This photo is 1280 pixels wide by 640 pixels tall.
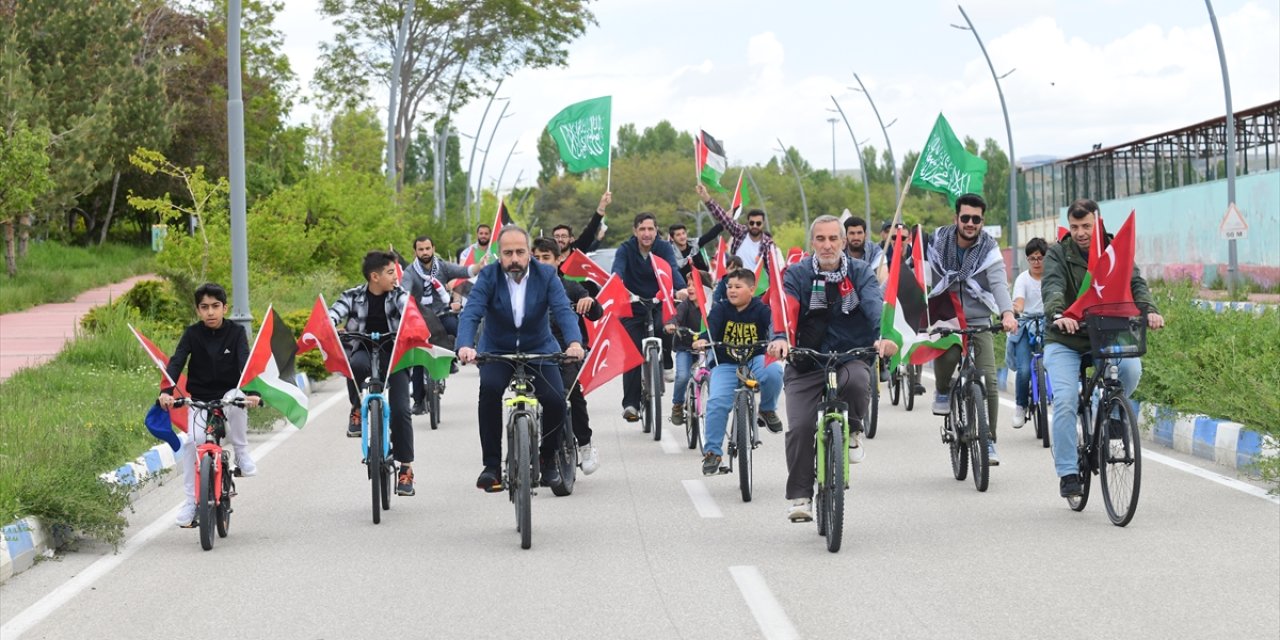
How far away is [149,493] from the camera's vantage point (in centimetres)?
1157

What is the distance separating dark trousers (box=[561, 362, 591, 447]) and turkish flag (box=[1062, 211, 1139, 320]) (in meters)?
3.11

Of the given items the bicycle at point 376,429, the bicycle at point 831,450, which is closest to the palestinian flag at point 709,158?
the bicycle at point 376,429

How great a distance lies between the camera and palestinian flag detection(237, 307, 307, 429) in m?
9.84

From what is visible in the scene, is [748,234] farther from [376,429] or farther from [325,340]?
[376,429]

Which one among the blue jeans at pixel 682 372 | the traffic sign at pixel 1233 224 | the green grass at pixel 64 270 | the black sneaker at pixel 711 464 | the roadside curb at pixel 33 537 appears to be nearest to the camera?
the roadside curb at pixel 33 537

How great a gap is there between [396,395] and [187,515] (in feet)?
5.22

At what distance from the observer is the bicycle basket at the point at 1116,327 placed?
9438mm

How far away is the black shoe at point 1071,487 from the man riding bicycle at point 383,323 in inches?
150

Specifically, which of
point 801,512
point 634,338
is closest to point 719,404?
point 801,512

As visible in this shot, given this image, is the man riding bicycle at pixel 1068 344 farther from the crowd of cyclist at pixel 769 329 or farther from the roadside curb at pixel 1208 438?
the roadside curb at pixel 1208 438

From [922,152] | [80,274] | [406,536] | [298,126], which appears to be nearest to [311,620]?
[406,536]

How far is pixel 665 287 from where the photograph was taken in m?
14.9

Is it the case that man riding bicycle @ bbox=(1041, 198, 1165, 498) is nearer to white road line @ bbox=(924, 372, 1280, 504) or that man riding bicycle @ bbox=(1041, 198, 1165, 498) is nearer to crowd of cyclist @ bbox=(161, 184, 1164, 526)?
crowd of cyclist @ bbox=(161, 184, 1164, 526)

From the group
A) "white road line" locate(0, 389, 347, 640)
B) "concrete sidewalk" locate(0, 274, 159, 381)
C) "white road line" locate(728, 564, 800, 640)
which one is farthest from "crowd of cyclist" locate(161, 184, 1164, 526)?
"concrete sidewalk" locate(0, 274, 159, 381)
